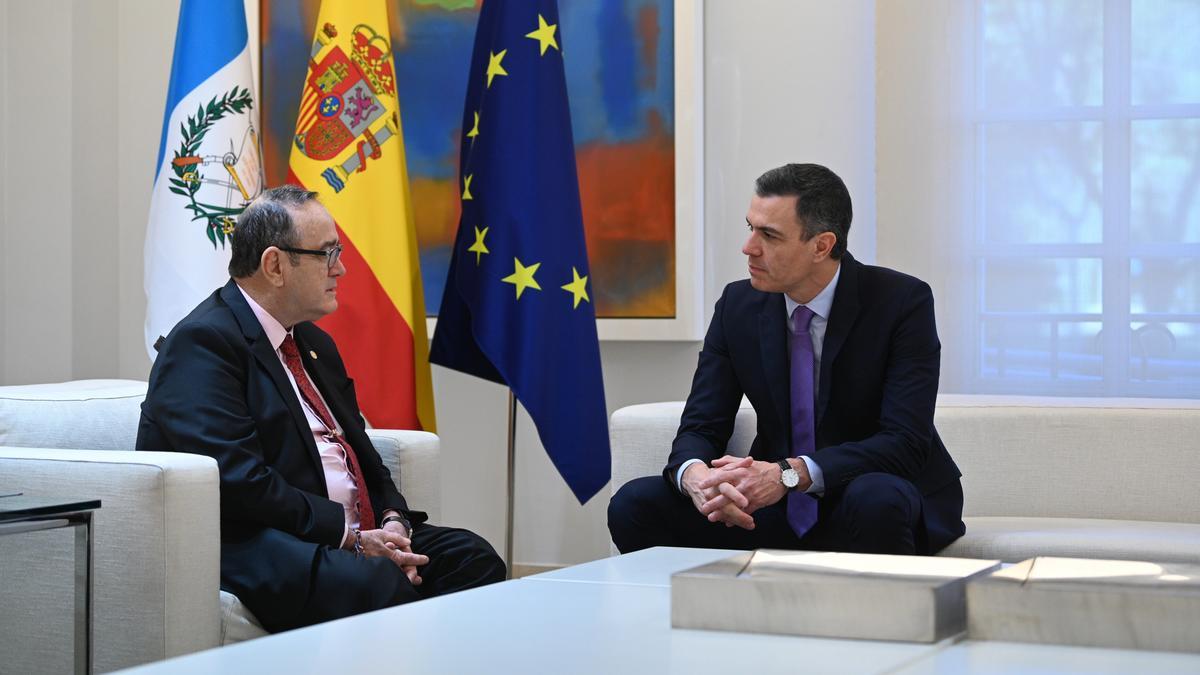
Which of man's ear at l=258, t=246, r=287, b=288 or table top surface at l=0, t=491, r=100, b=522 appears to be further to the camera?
man's ear at l=258, t=246, r=287, b=288

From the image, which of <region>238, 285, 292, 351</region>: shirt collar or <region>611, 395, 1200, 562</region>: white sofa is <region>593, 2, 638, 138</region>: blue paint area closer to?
<region>611, 395, 1200, 562</region>: white sofa

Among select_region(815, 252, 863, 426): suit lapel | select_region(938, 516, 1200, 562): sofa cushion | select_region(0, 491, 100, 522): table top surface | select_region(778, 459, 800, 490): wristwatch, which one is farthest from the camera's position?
select_region(815, 252, 863, 426): suit lapel

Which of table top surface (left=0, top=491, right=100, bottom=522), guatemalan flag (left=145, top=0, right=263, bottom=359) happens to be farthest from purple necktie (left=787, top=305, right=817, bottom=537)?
guatemalan flag (left=145, top=0, right=263, bottom=359)

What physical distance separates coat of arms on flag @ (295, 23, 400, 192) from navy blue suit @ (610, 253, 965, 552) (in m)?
1.43

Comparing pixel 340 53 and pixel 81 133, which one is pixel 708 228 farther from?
pixel 81 133

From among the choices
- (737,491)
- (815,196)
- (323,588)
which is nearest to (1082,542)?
(737,491)

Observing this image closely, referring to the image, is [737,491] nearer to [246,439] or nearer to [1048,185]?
[246,439]

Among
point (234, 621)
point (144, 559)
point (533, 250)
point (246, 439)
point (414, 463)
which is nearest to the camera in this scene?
point (144, 559)

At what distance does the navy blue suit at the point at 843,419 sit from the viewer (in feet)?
9.82

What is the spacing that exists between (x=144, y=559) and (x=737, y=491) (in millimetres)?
1203

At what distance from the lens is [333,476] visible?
2977 mm

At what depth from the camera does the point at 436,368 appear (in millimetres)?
4793

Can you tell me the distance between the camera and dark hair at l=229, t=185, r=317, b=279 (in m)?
2.97

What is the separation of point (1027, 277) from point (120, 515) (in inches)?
112
